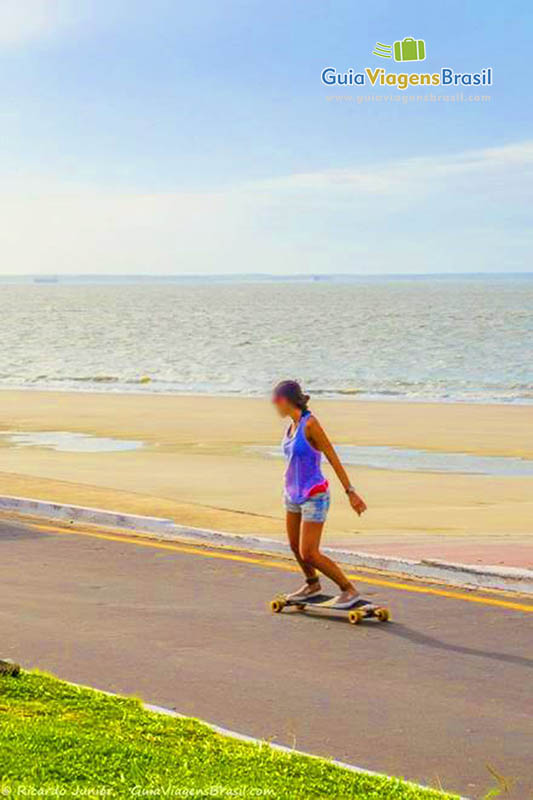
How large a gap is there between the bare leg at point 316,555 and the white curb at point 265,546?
57.9 inches

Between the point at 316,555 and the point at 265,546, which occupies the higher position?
the point at 316,555

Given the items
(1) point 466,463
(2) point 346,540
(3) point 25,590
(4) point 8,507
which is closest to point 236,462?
(1) point 466,463

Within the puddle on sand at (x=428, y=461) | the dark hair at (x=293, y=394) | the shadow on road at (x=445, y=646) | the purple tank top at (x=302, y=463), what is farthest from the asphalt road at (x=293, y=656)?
the puddle on sand at (x=428, y=461)

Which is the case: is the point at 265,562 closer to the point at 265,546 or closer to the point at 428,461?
the point at 265,546

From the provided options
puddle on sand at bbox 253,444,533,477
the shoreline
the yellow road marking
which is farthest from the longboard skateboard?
the shoreline

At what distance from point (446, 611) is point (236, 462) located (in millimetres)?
13500

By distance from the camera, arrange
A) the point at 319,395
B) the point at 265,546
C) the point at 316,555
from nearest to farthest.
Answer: the point at 316,555 → the point at 265,546 → the point at 319,395

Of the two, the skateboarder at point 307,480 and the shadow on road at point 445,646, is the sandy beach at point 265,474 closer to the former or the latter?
the skateboarder at point 307,480

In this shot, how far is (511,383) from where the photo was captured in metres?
57.6

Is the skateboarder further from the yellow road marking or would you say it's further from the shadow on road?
the yellow road marking

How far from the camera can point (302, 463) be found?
10.1 m

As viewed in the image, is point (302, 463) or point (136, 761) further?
point (302, 463)

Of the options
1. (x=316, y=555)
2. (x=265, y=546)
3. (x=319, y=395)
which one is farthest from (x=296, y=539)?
(x=319, y=395)

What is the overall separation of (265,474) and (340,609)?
11.5 meters
